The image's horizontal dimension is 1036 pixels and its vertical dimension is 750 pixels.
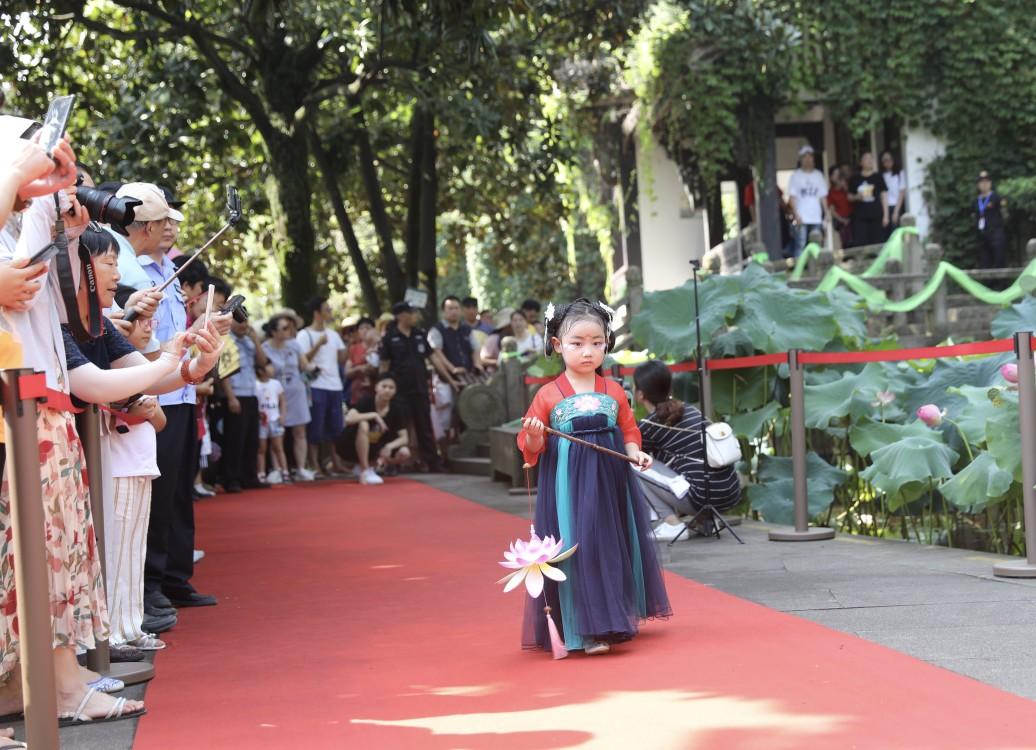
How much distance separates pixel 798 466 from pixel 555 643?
3660mm

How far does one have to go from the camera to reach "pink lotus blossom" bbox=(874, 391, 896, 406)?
29.3 ft

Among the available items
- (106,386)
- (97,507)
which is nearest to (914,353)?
(97,507)

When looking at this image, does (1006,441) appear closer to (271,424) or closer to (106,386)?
(106,386)

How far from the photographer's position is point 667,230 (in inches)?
1016

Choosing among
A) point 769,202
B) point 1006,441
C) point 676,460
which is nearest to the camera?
point 1006,441

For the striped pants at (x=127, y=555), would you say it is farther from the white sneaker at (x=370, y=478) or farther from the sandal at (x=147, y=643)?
the white sneaker at (x=370, y=478)

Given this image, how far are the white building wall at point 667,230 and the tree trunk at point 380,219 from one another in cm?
622

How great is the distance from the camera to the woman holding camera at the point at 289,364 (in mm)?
14664

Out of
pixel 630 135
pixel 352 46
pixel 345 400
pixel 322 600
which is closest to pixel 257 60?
pixel 352 46

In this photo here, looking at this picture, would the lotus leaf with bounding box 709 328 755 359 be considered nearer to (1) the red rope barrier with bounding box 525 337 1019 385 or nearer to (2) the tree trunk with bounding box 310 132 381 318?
(1) the red rope barrier with bounding box 525 337 1019 385

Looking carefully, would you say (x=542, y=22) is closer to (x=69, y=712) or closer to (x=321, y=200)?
(x=321, y=200)

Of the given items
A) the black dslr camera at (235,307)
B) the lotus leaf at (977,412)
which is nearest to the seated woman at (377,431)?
the lotus leaf at (977,412)

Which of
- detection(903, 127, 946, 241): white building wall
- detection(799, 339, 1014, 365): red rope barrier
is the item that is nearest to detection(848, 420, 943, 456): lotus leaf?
detection(799, 339, 1014, 365): red rope barrier

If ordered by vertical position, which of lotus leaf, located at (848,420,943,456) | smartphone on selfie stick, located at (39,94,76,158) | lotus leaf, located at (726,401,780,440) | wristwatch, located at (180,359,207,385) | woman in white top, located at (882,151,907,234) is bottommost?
lotus leaf, located at (848,420,943,456)
